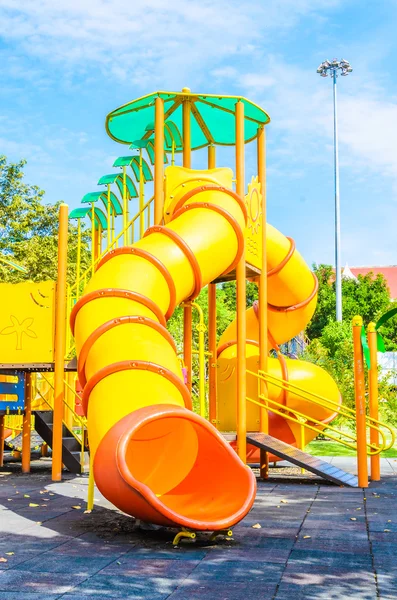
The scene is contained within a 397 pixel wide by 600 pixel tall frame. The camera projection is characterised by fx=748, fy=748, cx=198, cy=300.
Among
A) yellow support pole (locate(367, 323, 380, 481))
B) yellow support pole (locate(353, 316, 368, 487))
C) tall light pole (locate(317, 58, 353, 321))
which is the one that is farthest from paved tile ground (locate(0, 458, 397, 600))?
tall light pole (locate(317, 58, 353, 321))

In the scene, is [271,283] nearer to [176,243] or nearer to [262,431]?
[262,431]

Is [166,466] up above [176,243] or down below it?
below

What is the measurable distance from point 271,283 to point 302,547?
764 cm

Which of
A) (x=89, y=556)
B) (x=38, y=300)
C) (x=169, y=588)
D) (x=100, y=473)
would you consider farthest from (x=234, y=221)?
(x=169, y=588)

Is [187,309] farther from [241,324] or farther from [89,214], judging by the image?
[89,214]

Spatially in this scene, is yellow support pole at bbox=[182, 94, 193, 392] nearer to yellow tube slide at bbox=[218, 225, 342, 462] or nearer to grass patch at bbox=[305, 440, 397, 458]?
yellow tube slide at bbox=[218, 225, 342, 462]

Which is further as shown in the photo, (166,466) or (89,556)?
(166,466)

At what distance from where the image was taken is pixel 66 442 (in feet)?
37.6

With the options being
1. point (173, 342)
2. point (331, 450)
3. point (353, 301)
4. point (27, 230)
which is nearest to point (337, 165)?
point (353, 301)

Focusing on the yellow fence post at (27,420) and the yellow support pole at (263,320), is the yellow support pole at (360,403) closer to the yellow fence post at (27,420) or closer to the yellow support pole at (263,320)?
the yellow support pole at (263,320)

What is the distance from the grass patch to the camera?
16031 millimetres

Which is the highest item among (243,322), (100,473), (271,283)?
(271,283)

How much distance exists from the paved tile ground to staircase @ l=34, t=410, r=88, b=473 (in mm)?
2639

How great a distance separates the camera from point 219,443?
648 cm
